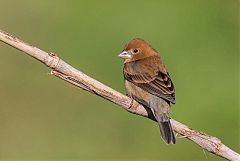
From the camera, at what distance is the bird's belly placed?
6.25 meters

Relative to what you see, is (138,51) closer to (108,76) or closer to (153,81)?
(153,81)

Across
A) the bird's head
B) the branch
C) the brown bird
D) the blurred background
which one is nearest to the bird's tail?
the brown bird

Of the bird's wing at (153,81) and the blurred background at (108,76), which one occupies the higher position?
the blurred background at (108,76)

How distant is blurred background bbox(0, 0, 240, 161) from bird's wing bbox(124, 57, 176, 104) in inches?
70.9

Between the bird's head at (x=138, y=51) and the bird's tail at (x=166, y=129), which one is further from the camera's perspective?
the bird's head at (x=138, y=51)

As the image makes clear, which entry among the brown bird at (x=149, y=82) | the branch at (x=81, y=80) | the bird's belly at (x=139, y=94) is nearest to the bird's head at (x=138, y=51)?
the brown bird at (x=149, y=82)

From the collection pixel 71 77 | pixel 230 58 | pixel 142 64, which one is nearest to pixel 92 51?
pixel 230 58

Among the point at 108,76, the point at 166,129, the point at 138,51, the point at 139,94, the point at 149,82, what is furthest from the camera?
the point at 108,76

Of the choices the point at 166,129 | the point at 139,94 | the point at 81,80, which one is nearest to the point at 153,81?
the point at 139,94

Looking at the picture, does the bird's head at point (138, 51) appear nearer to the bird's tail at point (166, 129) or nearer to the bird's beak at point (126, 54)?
the bird's beak at point (126, 54)

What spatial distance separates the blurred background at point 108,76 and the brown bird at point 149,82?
167 centimetres

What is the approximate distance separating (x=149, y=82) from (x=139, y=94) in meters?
0.18

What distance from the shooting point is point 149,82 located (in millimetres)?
6406

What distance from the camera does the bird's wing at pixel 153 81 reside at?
623 cm
